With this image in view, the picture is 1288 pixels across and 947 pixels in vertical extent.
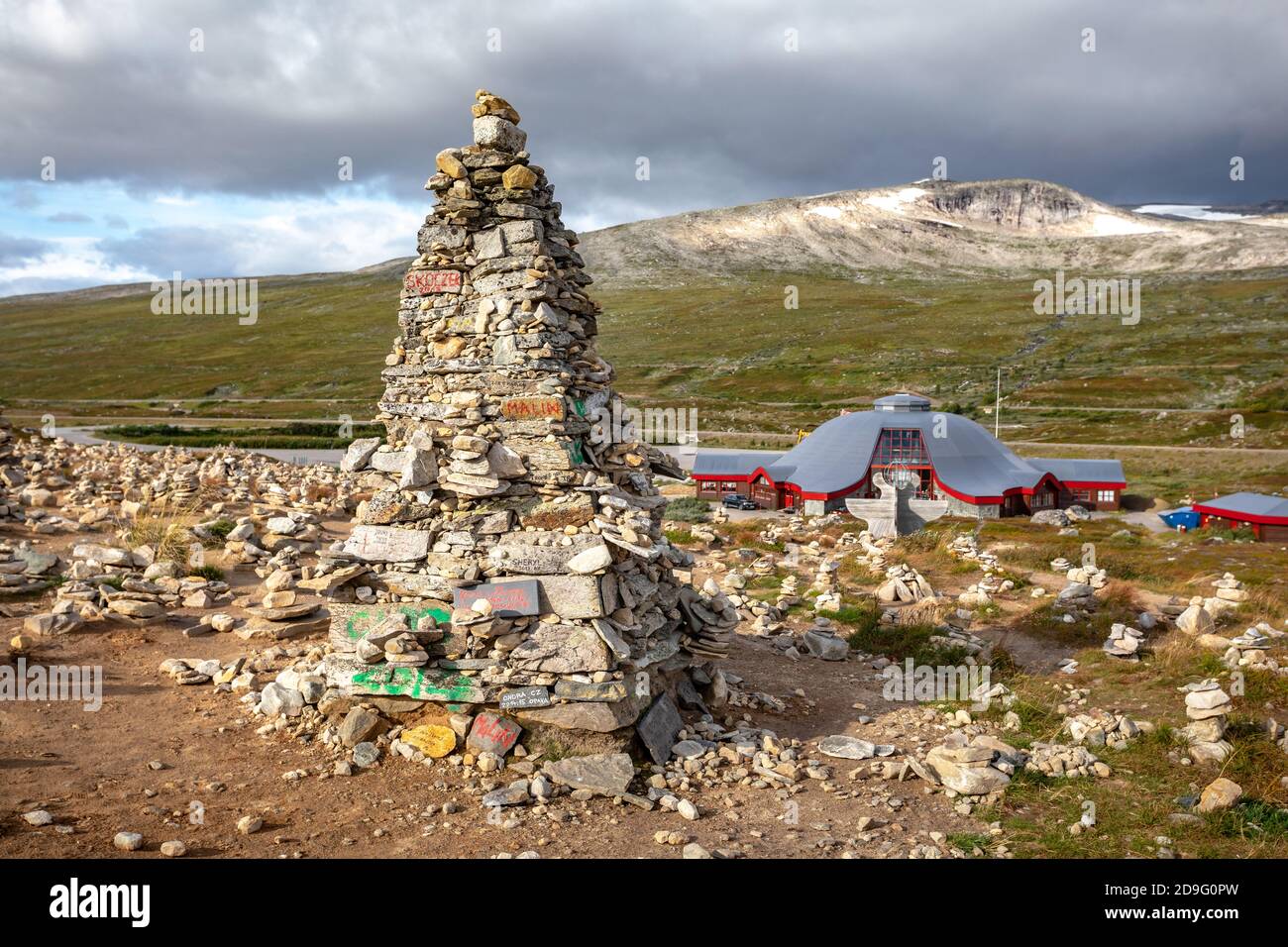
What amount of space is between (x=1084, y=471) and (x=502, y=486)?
3942cm

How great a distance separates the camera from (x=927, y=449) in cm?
3866

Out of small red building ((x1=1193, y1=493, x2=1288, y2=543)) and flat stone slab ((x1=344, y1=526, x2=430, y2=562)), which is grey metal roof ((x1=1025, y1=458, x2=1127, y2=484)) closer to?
small red building ((x1=1193, y1=493, x2=1288, y2=543))

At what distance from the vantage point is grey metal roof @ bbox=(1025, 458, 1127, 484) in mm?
40688

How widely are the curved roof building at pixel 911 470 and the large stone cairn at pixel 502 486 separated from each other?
92.7 ft

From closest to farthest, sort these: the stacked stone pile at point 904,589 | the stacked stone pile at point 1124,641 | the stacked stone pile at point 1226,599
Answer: the stacked stone pile at point 1124,641
the stacked stone pile at point 1226,599
the stacked stone pile at point 904,589

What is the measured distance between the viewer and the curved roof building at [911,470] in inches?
1483

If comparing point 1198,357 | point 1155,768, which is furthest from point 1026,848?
point 1198,357

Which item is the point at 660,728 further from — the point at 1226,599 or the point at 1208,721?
the point at 1226,599

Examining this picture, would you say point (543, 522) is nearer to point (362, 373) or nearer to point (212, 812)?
point (212, 812)

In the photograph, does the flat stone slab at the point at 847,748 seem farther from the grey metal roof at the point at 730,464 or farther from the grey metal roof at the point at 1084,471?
the grey metal roof at the point at 1084,471

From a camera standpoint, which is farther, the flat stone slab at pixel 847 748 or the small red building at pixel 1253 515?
the small red building at pixel 1253 515

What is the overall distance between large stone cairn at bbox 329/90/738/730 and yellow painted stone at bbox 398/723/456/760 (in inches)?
13.8

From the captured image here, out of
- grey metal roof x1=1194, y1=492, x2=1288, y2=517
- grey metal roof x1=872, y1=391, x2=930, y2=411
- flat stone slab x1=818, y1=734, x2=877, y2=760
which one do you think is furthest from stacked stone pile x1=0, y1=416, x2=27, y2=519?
grey metal roof x1=1194, y1=492, x2=1288, y2=517

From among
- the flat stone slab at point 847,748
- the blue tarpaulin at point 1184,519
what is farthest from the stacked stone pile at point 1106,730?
the blue tarpaulin at point 1184,519
